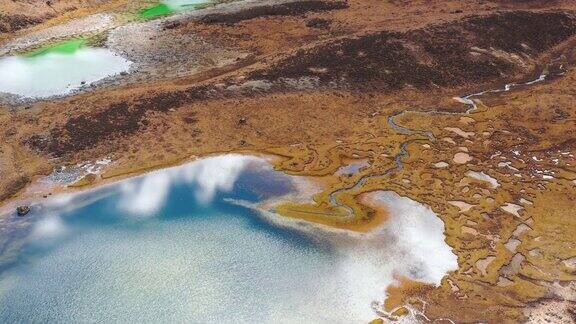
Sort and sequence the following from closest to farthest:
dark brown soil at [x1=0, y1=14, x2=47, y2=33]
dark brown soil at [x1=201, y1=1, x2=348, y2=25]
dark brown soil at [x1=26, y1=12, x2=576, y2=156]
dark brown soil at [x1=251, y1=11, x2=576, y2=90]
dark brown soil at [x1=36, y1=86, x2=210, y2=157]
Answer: dark brown soil at [x1=36, y1=86, x2=210, y2=157] < dark brown soil at [x1=26, y1=12, x2=576, y2=156] < dark brown soil at [x1=251, y1=11, x2=576, y2=90] < dark brown soil at [x1=0, y1=14, x2=47, y2=33] < dark brown soil at [x1=201, y1=1, x2=348, y2=25]

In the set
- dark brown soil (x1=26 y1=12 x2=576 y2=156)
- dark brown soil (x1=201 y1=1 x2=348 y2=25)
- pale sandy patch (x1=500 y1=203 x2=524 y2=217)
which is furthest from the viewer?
dark brown soil (x1=201 y1=1 x2=348 y2=25)

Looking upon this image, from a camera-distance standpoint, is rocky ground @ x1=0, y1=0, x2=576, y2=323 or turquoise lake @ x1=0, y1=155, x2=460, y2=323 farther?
rocky ground @ x1=0, y1=0, x2=576, y2=323

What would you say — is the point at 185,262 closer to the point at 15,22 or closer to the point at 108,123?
the point at 108,123

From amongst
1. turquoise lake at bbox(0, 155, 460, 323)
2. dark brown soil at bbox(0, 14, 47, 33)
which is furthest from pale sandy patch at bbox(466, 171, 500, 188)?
dark brown soil at bbox(0, 14, 47, 33)

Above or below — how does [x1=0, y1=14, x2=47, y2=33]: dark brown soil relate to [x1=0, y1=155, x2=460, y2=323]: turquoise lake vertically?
above

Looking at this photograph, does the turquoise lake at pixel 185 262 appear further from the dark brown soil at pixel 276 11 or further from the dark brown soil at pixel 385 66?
the dark brown soil at pixel 276 11

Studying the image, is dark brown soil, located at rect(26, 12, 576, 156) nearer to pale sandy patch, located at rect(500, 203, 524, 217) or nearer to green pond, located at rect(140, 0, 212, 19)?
pale sandy patch, located at rect(500, 203, 524, 217)
